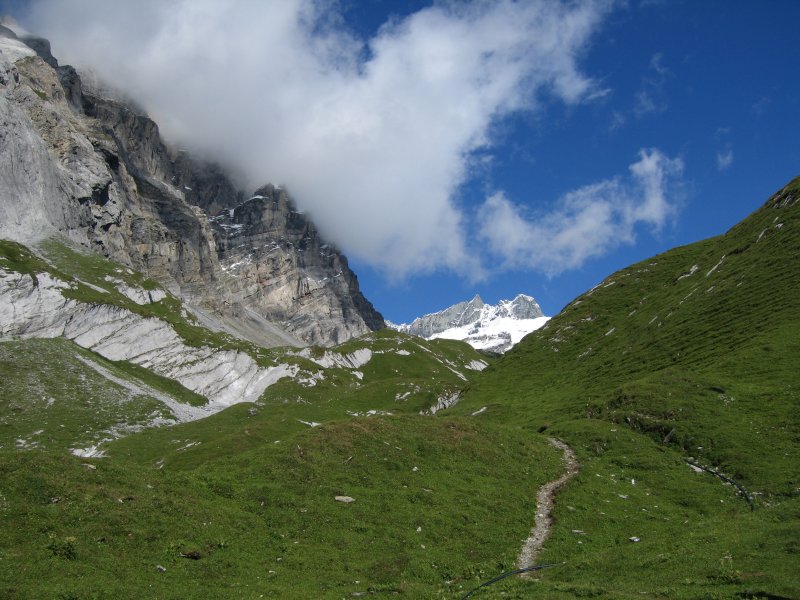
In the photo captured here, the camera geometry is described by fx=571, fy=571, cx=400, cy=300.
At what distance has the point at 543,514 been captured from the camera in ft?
122

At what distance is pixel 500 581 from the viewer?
24938mm

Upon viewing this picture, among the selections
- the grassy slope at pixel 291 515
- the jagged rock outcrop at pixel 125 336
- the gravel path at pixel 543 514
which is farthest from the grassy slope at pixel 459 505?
the jagged rock outcrop at pixel 125 336

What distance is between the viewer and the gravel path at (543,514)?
30.2 m

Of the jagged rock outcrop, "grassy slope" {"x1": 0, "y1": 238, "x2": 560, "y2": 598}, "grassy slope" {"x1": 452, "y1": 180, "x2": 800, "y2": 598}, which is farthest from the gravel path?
the jagged rock outcrop

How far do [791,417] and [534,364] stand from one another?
75.6 meters

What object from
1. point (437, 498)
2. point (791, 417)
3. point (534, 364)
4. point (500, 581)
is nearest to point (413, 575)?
point (500, 581)

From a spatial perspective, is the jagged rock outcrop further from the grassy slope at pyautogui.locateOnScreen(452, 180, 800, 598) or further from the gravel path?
the gravel path

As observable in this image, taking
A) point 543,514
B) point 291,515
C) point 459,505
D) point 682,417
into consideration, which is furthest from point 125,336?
point 543,514

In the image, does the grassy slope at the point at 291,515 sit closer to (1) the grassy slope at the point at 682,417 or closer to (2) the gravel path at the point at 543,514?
(2) the gravel path at the point at 543,514

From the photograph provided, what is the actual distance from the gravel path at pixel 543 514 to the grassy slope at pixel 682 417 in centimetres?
85

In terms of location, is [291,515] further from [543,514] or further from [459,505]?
[543,514]

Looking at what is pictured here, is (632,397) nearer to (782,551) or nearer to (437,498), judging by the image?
(437,498)

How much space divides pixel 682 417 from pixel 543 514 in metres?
24.3

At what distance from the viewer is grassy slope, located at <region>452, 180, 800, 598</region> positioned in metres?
23.6
